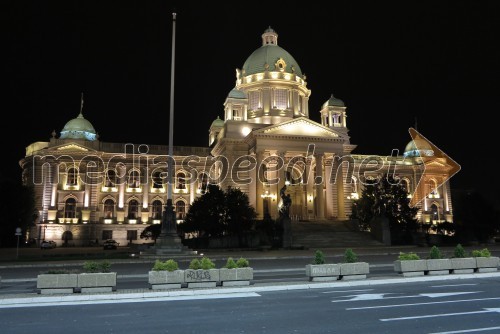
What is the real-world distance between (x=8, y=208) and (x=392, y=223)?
46240 mm

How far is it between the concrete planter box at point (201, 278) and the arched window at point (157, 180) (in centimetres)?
6001

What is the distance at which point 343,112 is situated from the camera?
243 ft

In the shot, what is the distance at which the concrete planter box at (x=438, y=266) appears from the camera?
19953 millimetres

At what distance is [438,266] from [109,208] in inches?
2380

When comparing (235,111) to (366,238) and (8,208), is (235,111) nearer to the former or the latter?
(366,238)

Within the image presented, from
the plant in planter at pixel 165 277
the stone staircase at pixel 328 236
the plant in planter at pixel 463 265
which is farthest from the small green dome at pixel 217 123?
the plant in planter at pixel 165 277

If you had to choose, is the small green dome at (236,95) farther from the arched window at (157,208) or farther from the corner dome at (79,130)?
the corner dome at (79,130)

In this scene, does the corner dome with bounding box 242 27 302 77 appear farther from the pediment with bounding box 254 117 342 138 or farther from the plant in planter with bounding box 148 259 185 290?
the plant in planter with bounding box 148 259 185 290

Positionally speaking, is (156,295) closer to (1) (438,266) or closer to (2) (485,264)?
(1) (438,266)

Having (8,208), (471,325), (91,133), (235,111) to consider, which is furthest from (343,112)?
(471,325)

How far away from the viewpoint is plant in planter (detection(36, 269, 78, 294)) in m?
14.8

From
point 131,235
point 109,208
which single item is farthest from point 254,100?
point 109,208

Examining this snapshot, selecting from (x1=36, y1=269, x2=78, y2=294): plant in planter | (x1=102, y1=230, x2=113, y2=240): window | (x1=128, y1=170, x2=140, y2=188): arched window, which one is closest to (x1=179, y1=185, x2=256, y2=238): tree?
(x1=102, y1=230, x2=113, y2=240): window

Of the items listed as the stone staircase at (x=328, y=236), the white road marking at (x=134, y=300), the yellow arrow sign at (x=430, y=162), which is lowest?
the white road marking at (x=134, y=300)
